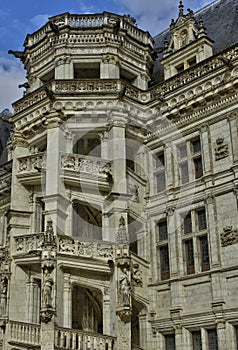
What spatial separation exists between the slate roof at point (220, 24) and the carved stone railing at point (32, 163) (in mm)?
6607

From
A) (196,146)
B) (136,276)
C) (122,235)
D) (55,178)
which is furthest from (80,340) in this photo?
(196,146)

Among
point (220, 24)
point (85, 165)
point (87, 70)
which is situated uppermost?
point (220, 24)

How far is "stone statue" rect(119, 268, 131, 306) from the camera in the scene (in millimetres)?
17438

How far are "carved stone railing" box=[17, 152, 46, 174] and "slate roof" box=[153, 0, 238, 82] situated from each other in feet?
21.7

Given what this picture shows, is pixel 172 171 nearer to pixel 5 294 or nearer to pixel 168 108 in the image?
pixel 168 108

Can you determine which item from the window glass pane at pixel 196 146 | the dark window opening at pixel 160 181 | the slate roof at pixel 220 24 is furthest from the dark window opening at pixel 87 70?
the window glass pane at pixel 196 146

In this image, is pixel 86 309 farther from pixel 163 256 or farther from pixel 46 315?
pixel 46 315

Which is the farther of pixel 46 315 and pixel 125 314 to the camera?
pixel 125 314

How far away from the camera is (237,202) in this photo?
17781 mm

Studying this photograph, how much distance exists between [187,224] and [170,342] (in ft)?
12.8

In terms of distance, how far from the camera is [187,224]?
760 inches

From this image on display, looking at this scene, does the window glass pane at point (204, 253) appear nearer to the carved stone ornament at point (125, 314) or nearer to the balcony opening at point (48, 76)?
the carved stone ornament at point (125, 314)

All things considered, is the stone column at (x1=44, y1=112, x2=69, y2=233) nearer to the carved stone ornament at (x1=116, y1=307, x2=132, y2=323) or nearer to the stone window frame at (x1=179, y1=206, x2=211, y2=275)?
the carved stone ornament at (x1=116, y1=307, x2=132, y2=323)

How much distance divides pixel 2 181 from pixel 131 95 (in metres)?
7.50
